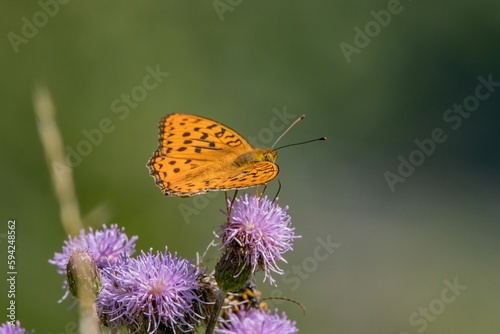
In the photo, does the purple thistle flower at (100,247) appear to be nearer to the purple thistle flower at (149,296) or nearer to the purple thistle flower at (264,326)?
the purple thistle flower at (149,296)

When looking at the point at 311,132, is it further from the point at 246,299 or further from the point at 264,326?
the point at 264,326

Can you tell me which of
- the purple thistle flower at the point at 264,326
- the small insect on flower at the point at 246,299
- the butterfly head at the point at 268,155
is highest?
the butterfly head at the point at 268,155

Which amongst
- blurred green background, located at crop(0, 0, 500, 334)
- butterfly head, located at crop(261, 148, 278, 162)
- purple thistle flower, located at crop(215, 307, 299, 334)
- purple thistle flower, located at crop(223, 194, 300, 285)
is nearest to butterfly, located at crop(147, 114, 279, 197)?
butterfly head, located at crop(261, 148, 278, 162)

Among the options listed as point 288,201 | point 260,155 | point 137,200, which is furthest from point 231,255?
point 288,201

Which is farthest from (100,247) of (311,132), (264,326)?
(311,132)

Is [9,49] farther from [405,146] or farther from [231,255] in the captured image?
[231,255]

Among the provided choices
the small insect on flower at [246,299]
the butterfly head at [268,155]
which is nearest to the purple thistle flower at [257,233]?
the small insect on flower at [246,299]
